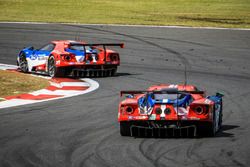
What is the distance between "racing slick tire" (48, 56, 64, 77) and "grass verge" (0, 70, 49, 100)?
107 cm

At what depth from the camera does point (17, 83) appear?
1880 centimetres

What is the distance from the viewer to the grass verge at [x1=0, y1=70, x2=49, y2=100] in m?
17.5

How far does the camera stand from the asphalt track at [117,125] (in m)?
9.86

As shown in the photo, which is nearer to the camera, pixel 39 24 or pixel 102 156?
pixel 102 156

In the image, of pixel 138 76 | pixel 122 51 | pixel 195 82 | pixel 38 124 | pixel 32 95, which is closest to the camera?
pixel 38 124

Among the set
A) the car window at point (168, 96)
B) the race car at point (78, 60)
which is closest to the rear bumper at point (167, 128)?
the car window at point (168, 96)

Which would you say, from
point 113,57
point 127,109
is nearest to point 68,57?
point 113,57

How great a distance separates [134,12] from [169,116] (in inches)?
1113

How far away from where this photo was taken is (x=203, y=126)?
37.4 ft

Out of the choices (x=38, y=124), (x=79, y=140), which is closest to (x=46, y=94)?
(x=38, y=124)

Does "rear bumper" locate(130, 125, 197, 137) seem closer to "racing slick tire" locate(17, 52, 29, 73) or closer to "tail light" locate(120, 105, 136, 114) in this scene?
"tail light" locate(120, 105, 136, 114)

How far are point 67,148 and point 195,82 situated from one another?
9.93 m

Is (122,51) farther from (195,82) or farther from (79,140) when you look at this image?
(79,140)

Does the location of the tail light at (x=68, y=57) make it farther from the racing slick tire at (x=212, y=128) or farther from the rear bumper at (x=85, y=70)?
the racing slick tire at (x=212, y=128)
